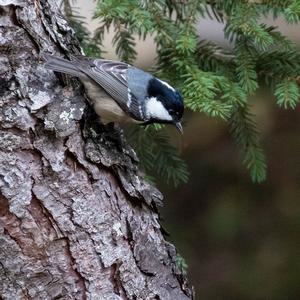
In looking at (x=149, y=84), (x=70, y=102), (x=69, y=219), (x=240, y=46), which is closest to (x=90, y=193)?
(x=69, y=219)

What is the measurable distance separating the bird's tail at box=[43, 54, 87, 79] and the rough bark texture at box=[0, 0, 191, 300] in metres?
0.02

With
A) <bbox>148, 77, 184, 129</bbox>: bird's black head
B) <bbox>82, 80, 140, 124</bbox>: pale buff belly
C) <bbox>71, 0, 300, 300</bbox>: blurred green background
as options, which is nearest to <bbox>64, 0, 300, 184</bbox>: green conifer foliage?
<bbox>148, 77, 184, 129</bbox>: bird's black head

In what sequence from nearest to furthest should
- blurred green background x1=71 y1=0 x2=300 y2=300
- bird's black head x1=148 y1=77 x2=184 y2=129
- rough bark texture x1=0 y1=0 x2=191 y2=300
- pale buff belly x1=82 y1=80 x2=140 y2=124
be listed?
rough bark texture x1=0 y1=0 x2=191 y2=300 < pale buff belly x1=82 y1=80 x2=140 y2=124 < bird's black head x1=148 y1=77 x2=184 y2=129 < blurred green background x1=71 y1=0 x2=300 y2=300

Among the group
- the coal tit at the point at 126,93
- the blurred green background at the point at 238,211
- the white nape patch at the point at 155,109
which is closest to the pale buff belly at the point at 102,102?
the coal tit at the point at 126,93

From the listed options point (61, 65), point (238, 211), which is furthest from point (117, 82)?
point (238, 211)

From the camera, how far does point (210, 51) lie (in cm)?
184

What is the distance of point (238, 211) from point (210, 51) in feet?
3.46

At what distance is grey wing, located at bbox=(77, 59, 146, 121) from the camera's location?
1584 mm

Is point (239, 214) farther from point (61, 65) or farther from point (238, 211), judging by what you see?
point (61, 65)

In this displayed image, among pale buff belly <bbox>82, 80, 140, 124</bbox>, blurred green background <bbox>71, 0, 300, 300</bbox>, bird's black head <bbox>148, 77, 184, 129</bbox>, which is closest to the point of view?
pale buff belly <bbox>82, 80, 140, 124</bbox>

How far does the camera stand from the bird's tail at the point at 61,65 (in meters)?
1.44

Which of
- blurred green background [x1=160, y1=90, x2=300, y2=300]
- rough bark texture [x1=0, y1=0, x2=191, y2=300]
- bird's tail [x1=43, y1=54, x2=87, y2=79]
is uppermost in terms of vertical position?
bird's tail [x1=43, y1=54, x2=87, y2=79]

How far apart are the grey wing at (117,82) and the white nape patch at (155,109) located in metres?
0.02

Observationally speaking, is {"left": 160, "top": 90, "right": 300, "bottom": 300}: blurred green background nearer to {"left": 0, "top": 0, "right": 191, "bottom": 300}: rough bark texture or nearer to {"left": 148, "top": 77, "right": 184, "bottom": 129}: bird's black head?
{"left": 148, "top": 77, "right": 184, "bottom": 129}: bird's black head
